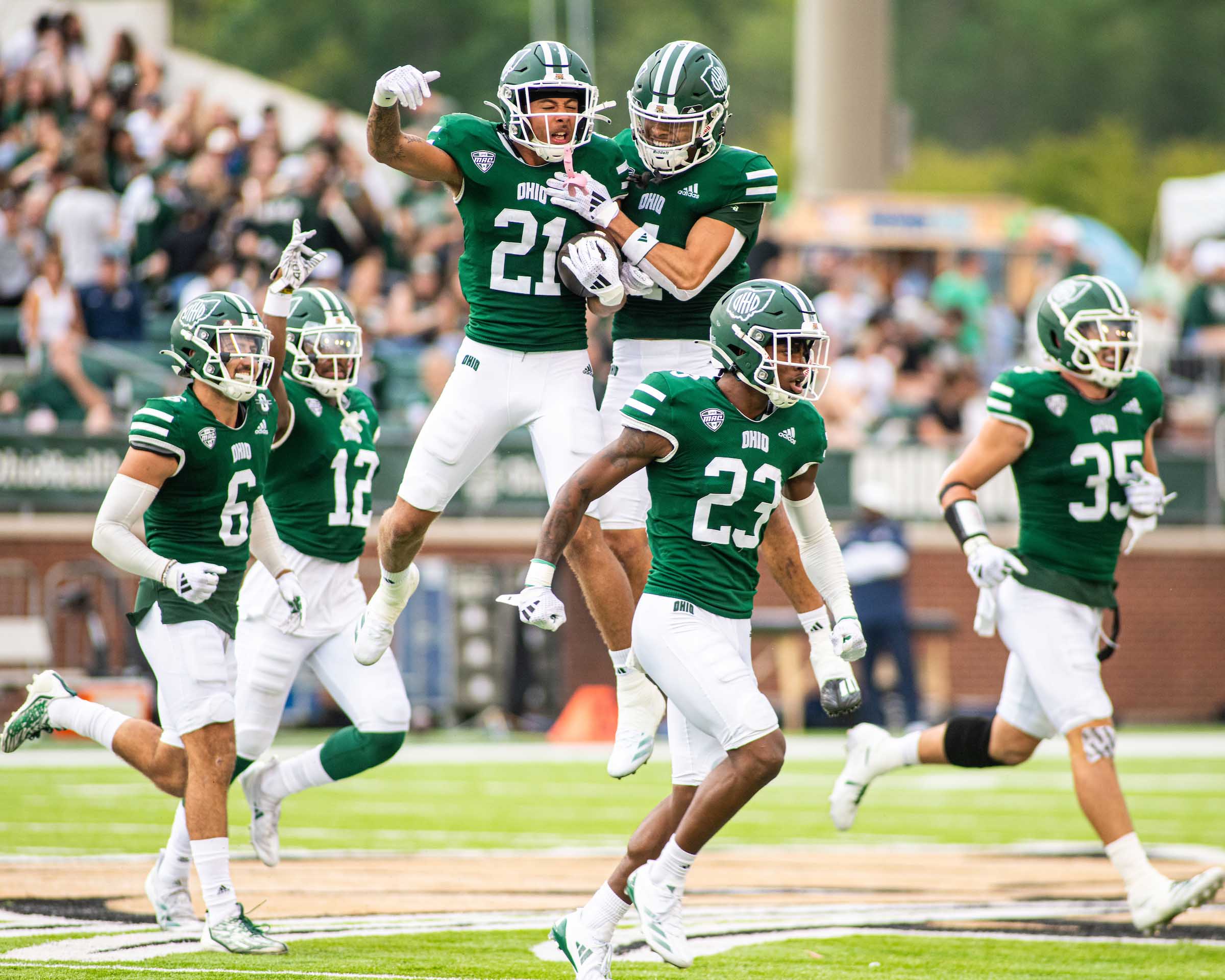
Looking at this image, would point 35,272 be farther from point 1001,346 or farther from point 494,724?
point 1001,346

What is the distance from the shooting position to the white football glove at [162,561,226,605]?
20.6 feet

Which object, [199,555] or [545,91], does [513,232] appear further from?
[199,555]

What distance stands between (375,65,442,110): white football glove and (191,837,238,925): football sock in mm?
2546

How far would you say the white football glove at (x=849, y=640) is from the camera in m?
6.04

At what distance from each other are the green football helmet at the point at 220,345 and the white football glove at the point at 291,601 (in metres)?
0.76

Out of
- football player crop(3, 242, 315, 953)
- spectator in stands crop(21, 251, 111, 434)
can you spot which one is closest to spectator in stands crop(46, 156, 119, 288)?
spectator in stands crop(21, 251, 111, 434)

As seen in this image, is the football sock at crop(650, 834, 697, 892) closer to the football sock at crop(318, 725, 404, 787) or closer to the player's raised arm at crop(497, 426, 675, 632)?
the player's raised arm at crop(497, 426, 675, 632)

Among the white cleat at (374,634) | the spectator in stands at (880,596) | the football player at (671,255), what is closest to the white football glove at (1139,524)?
the football player at (671,255)

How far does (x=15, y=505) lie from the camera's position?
48.8 ft

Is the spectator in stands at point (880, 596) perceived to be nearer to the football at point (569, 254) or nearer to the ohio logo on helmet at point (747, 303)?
the football at point (569, 254)

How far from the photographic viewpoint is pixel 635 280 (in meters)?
6.52

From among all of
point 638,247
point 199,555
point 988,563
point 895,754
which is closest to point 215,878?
point 199,555

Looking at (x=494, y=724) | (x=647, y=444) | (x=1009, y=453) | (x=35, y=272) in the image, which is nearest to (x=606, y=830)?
(x=1009, y=453)

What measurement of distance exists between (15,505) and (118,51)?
6.06 metres
